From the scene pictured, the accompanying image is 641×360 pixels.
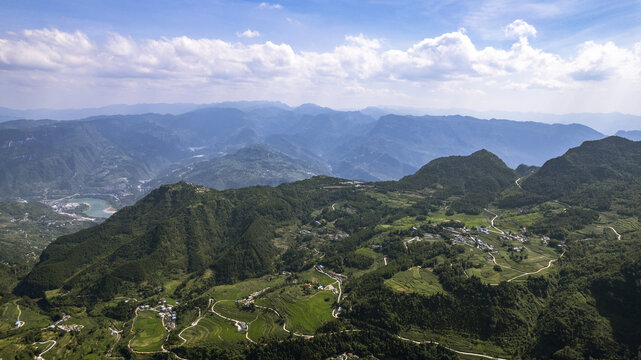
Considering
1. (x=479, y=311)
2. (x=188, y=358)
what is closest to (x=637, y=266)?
(x=479, y=311)

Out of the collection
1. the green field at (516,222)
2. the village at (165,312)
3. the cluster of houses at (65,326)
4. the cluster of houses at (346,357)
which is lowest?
the village at (165,312)

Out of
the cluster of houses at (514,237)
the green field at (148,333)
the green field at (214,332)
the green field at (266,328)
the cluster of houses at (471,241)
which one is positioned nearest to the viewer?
the green field at (266,328)

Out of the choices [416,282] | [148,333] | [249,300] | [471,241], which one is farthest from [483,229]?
[148,333]

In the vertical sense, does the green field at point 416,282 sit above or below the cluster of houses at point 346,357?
above

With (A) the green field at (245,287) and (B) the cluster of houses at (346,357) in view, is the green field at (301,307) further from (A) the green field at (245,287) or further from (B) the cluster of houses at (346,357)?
(A) the green field at (245,287)

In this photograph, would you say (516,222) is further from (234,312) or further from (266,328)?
(234,312)

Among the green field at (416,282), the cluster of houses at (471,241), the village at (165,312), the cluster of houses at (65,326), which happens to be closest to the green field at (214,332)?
the village at (165,312)

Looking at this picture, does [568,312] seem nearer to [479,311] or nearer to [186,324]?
[479,311]
